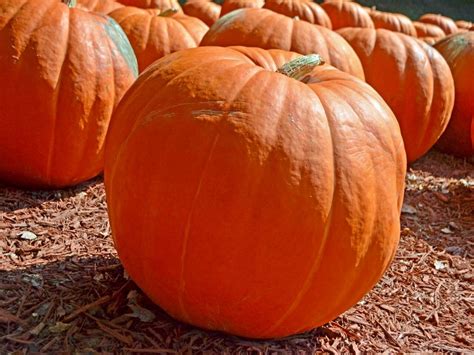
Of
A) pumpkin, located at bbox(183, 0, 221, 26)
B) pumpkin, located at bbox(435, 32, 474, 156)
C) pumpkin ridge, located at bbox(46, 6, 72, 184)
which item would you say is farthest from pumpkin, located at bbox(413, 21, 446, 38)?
pumpkin ridge, located at bbox(46, 6, 72, 184)

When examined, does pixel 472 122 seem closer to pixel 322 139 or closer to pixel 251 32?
pixel 251 32

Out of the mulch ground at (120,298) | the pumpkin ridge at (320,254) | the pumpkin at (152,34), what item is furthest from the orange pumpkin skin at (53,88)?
the pumpkin ridge at (320,254)

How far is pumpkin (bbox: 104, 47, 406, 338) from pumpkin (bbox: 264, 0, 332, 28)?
4124mm

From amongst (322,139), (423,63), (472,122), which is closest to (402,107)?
(423,63)

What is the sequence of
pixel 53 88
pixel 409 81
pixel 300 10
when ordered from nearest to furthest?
1. pixel 53 88
2. pixel 409 81
3. pixel 300 10

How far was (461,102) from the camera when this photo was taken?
16.6 ft

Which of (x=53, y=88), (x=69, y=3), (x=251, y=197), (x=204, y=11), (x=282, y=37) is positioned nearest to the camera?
(x=251, y=197)

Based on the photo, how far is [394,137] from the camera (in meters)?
2.15

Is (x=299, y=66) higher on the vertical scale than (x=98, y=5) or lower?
higher

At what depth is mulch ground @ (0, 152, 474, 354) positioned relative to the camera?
208 centimetres

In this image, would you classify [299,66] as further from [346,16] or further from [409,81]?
[346,16]

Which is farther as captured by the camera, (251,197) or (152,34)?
(152,34)

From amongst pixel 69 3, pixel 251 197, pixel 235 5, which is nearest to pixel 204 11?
pixel 235 5

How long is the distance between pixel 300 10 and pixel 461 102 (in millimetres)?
1869
